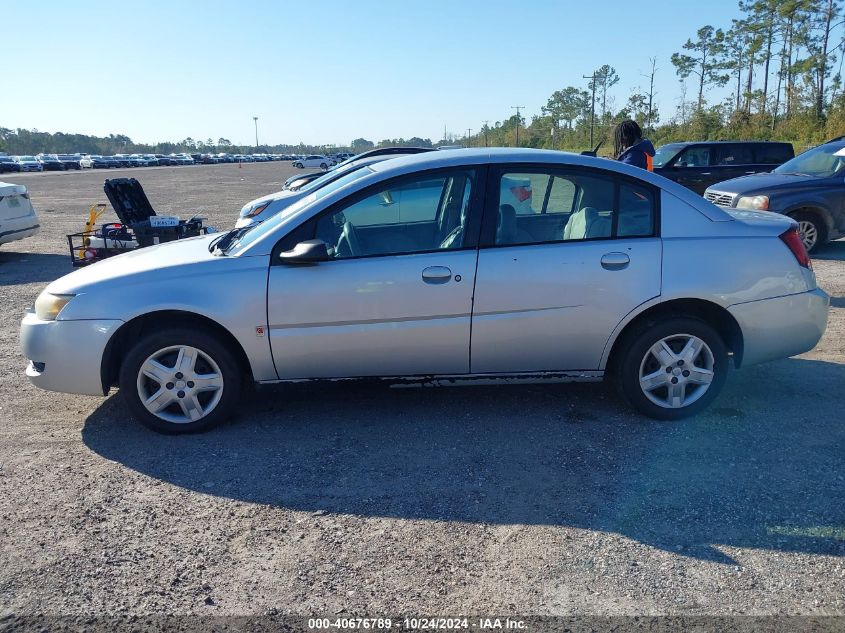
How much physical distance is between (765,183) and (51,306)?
9.91m

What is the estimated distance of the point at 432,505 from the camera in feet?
11.5

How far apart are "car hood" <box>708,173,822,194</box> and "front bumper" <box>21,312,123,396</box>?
925 centimetres

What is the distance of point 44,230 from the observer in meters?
15.9

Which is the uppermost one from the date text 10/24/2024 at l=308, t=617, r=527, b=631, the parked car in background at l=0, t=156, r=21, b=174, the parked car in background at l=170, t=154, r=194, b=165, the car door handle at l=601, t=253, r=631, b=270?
the parked car in background at l=170, t=154, r=194, b=165

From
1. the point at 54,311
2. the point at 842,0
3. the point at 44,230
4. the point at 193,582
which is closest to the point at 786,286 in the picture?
the point at 193,582

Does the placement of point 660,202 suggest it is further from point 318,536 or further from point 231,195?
point 231,195

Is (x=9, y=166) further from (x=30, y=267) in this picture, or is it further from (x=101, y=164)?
(x=30, y=267)

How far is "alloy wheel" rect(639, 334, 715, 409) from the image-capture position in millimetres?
4395

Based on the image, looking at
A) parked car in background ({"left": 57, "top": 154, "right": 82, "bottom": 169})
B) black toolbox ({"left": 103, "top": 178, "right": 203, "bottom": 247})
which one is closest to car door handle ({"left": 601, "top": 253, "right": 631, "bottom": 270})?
black toolbox ({"left": 103, "top": 178, "right": 203, "bottom": 247})

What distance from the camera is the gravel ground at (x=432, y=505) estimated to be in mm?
2828

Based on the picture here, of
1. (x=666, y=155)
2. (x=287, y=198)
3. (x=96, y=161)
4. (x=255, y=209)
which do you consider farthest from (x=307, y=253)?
(x=96, y=161)

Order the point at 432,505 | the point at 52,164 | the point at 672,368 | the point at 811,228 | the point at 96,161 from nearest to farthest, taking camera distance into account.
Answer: the point at 432,505, the point at 672,368, the point at 811,228, the point at 52,164, the point at 96,161

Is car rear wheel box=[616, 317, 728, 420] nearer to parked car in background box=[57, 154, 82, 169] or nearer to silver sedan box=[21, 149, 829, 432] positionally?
silver sedan box=[21, 149, 829, 432]

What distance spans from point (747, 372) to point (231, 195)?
2419 centimetres
